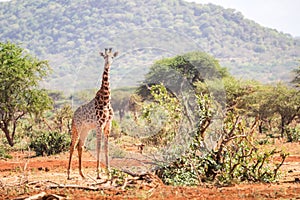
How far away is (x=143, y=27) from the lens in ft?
321

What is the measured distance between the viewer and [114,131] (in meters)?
18.2

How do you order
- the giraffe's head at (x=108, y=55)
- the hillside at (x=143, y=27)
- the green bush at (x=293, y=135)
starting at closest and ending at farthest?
the giraffe's head at (x=108, y=55) < the green bush at (x=293, y=135) < the hillside at (x=143, y=27)

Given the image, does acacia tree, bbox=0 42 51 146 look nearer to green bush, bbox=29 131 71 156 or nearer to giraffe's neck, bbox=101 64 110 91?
green bush, bbox=29 131 71 156

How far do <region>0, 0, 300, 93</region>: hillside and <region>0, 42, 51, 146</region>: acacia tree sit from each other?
55044 mm

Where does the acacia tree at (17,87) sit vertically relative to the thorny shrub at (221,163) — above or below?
above

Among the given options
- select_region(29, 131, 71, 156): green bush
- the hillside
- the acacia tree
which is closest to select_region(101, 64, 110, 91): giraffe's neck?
select_region(29, 131, 71, 156): green bush

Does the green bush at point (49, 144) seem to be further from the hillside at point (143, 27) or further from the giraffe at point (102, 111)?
the hillside at point (143, 27)

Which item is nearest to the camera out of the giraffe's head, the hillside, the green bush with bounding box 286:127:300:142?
the giraffe's head

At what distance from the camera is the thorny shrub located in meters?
9.23

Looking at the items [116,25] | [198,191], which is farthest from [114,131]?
[116,25]

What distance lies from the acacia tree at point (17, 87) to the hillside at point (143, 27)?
55044 millimetres

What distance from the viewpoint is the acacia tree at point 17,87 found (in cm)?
1991

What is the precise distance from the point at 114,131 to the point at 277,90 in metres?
12.8

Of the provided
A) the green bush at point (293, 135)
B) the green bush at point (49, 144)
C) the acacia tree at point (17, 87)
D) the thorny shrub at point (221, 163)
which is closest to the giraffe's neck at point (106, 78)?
the thorny shrub at point (221, 163)
